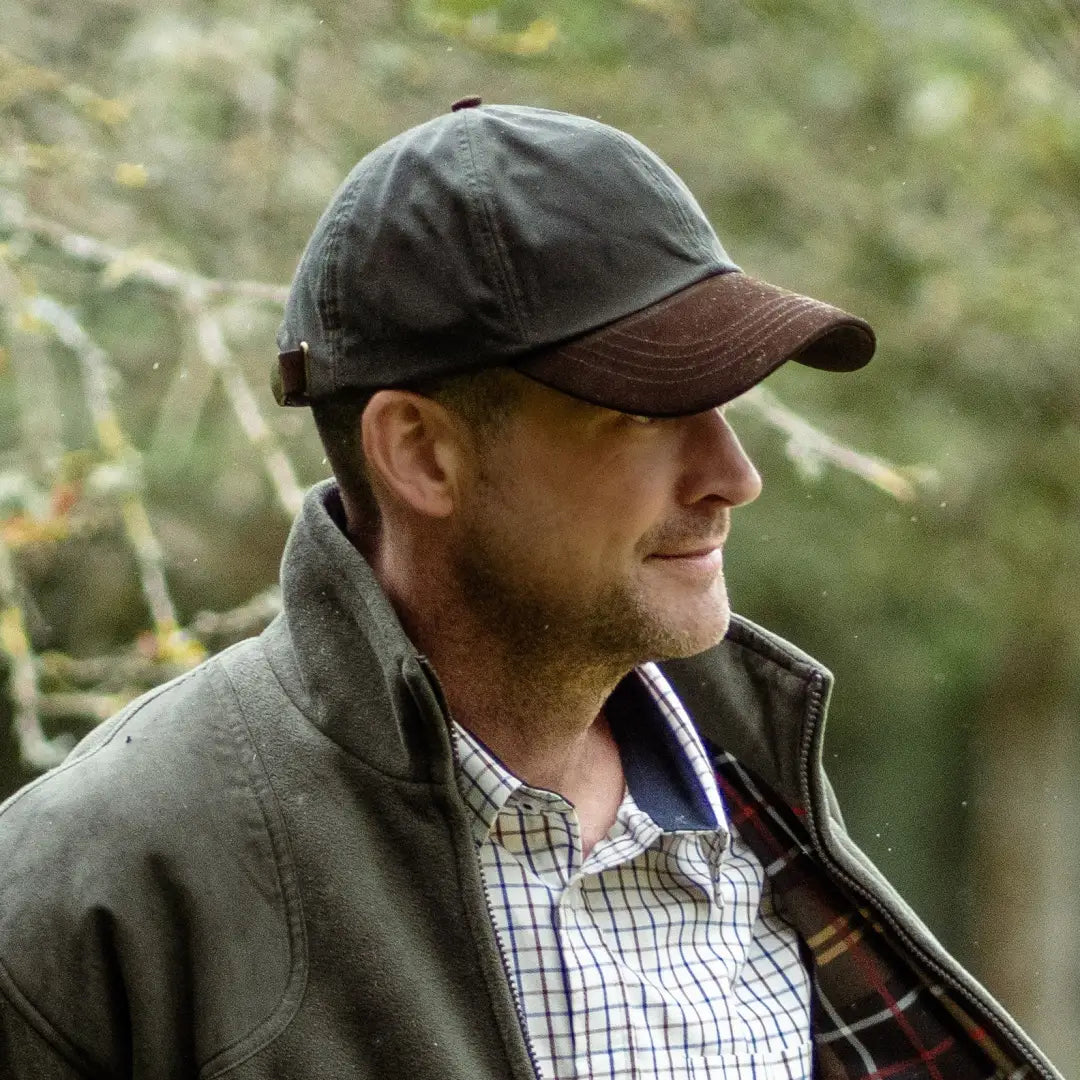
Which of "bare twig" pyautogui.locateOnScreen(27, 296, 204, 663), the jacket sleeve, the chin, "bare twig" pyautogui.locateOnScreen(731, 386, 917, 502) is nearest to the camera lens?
the jacket sleeve

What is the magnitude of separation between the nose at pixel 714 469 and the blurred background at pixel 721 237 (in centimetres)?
87

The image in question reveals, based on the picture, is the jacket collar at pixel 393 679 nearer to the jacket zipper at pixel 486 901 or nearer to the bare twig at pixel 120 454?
the jacket zipper at pixel 486 901

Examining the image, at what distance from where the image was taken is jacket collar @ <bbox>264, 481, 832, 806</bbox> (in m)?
1.38

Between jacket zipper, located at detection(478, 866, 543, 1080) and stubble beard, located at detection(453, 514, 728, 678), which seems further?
stubble beard, located at detection(453, 514, 728, 678)

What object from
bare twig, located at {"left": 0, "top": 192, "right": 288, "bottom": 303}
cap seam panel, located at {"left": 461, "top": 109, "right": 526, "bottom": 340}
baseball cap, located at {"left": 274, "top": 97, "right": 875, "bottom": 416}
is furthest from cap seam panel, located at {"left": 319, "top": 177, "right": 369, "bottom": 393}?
bare twig, located at {"left": 0, "top": 192, "right": 288, "bottom": 303}

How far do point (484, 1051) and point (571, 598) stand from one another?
1.44 ft

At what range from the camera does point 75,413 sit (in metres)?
3.92

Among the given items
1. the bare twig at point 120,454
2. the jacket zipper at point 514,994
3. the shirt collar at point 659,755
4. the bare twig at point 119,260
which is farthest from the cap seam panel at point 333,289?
the bare twig at point 120,454

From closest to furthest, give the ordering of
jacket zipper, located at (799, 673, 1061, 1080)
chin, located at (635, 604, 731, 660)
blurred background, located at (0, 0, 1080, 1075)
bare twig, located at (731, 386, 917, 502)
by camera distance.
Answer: chin, located at (635, 604, 731, 660) → jacket zipper, located at (799, 673, 1061, 1080) → bare twig, located at (731, 386, 917, 502) → blurred background, located at (0, 0, 1080, 1075)

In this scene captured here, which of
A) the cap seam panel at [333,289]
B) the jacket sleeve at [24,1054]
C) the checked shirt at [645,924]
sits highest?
the cap seam panel at [333,289]

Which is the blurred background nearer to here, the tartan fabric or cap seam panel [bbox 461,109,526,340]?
the tartan fabric

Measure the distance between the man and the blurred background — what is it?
814mm

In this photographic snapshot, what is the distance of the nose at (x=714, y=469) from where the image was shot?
60.5 inches

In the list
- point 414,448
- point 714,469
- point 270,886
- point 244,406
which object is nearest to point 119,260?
point 244,406
